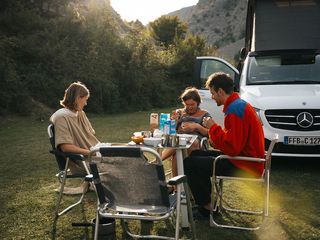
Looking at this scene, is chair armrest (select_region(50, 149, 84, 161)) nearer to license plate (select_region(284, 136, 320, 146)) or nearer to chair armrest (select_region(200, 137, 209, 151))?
chair armrest (select_region(200, 137, 209, 151))

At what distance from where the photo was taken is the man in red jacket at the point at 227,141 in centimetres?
445

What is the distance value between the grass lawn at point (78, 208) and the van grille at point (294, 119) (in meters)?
0.76

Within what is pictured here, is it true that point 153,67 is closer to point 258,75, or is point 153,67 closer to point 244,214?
point 258,75

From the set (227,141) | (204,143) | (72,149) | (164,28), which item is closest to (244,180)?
(227,141)

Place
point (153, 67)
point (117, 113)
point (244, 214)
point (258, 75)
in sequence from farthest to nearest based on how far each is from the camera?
point (153, 67)
point (117, 113)
point (258, 75)
point (244, 214)

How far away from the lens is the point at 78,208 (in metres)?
5.53

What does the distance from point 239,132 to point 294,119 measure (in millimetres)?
2765

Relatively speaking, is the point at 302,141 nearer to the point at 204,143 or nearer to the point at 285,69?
the point at 285,69

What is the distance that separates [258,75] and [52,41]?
44.9 feet

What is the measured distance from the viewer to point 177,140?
4.54 meters

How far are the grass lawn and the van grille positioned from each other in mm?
763

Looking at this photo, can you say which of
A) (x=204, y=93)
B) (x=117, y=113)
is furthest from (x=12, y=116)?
(x=204, y=93)

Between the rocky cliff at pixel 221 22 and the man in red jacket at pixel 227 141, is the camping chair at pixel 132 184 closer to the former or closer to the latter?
the man in red jacket at pixel 227 141

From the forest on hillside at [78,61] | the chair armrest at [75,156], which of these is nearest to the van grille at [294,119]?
the chair armrest at [75,156]
